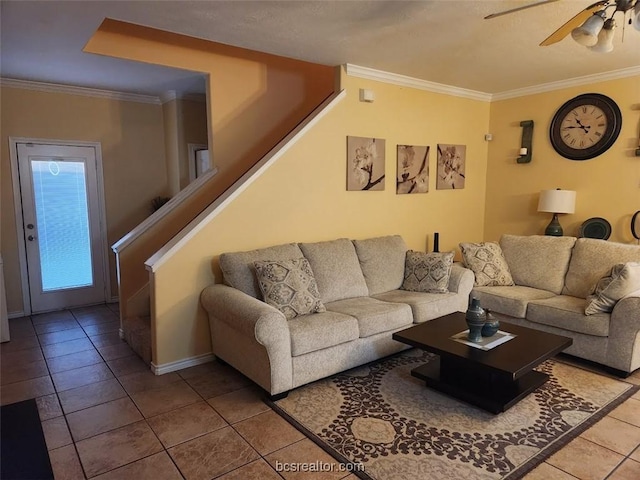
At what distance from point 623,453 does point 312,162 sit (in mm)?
3053

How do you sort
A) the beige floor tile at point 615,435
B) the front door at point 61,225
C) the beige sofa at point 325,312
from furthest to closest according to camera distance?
1. the front door at point 61,225
2. the beige sofa at point 325,312
3. the beige floor tile at point 615,435

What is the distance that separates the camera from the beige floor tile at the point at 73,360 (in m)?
3.42

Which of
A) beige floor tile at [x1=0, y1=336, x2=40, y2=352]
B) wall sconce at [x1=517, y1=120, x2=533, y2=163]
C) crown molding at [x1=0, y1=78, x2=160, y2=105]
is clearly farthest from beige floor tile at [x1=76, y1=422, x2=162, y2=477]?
wall sconce at [x1=517, y1=120, x2=533, y2=163]

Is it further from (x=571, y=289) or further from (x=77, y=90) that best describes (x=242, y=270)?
(x=77, y=90)

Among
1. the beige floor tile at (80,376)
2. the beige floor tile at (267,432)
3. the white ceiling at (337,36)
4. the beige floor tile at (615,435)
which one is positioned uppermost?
the white ceiling at (337,36)

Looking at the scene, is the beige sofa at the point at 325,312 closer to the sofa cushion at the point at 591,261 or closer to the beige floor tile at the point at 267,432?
the beige floor tile at the point at 267,432

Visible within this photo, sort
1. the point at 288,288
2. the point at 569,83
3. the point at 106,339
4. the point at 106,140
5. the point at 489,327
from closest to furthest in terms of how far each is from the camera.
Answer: the point at 489,327 → the point at 288,288 → the point at 106,339 → the point at 569,83 → the point at 106,140

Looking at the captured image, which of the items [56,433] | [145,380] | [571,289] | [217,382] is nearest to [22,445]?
[56,433]

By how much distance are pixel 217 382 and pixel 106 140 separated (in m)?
3.56

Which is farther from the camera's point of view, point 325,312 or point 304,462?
point 325,312

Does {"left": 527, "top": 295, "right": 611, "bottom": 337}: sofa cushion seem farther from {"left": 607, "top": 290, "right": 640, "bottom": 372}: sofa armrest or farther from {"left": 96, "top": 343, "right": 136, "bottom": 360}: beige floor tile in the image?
{"left": 96, "top": 343, "right": 136, "bottom": 360}: beige floor tile

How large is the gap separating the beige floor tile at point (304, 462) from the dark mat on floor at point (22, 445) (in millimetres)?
1142

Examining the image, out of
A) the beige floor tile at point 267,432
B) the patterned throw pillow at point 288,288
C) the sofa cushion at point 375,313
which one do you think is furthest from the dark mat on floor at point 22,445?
the sofa cushion at point 375,313

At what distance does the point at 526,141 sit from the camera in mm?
5090
